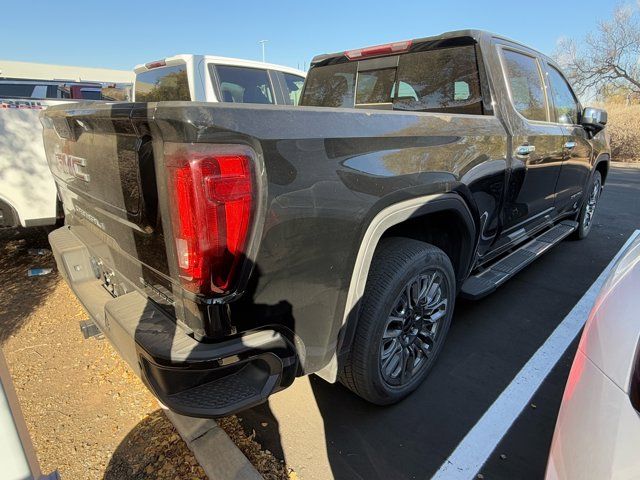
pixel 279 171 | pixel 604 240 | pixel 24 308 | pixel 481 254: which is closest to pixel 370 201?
pixel 279 171

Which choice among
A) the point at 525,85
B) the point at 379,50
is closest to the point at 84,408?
the point at 379,50

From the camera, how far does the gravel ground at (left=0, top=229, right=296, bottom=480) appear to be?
2051mm

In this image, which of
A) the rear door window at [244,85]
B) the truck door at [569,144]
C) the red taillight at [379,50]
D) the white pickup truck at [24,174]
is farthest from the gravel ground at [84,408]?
the truck door at [569,144]

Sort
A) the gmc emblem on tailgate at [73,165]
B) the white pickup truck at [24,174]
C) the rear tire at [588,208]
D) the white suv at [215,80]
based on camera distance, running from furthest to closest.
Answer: the white suv at [215,80], the rear tire at [588,208], the white pickup truck at [24,174], the gmc emblem on tailgate at [73,165]

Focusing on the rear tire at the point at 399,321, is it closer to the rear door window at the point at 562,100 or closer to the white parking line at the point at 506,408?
the white parking line at the point at 506,408

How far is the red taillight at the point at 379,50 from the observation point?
312cm

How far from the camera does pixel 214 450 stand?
207cm

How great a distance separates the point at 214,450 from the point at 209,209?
137cm

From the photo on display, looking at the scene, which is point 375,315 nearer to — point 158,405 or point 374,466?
point 374,466

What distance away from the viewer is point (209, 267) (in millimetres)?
1450

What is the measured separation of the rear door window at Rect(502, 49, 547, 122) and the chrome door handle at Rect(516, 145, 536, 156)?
0.26 meters

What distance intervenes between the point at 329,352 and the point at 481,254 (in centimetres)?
169

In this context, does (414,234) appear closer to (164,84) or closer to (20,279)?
(20,279)

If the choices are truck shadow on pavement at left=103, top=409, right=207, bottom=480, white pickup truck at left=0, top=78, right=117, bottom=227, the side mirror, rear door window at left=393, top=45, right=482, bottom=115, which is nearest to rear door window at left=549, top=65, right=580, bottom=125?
the side mirror
